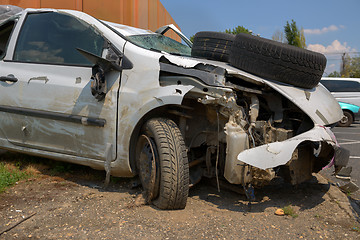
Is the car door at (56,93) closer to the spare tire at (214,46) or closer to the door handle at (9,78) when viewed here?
the door handle at (9,78)

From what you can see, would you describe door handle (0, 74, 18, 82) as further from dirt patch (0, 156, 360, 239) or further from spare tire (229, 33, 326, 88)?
spare tire (229, 33, 326, 88)

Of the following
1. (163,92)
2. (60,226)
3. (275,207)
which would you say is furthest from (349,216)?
(60,226)

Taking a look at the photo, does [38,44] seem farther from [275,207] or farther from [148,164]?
[275,207]

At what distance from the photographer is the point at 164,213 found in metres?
2.60

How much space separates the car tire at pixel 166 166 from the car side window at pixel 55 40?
3.23ft

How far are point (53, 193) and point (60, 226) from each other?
0.73 m

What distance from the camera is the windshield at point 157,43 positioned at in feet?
10.3

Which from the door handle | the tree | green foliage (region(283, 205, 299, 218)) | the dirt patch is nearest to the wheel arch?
the dirt patch

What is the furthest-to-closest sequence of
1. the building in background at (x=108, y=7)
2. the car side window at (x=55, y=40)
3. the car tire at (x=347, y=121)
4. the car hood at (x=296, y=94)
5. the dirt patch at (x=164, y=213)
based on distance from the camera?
the car tire at (x=347, y=121)
the building in background at (x=108, y=7)
the car side window at (x=55, y=40)
the car hood at (x=296, y=94)
the dirt patch at (x=164, y=213)

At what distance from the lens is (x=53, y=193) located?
3.00 m

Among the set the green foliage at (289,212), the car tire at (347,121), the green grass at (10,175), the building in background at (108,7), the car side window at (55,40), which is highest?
the building in background at (108,7)

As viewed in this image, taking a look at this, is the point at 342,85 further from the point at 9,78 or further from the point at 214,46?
the point at 9,78

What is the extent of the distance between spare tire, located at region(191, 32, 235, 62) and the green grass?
7.43ft

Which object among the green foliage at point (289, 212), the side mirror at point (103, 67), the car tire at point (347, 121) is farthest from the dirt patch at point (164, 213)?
the car tire at point (347, 121)
